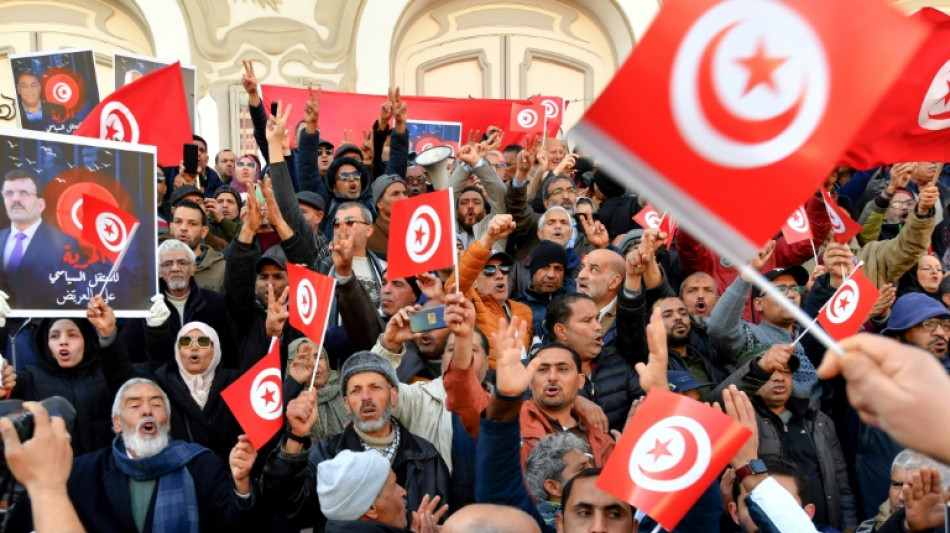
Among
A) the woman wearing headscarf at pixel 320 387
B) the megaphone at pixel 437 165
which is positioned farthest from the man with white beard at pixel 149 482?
the megaphone at pixel 437 165

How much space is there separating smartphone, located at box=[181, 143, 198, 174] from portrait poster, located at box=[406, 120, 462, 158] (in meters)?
2.30

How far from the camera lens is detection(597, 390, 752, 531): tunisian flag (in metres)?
3.45

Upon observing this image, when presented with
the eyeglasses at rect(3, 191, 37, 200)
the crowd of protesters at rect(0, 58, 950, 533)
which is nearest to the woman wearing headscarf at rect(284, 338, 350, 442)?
the crowd of protesters at rect(0, 58, 950, 533)

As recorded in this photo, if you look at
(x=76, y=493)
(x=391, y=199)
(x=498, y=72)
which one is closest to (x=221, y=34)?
(x=498, y=72)

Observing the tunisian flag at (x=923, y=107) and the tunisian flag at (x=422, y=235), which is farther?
the tunisian flag at (x=923, y=107)

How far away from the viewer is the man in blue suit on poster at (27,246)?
5395 mm

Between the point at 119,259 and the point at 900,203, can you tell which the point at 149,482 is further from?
the point at 900,203

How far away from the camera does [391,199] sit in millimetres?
7352

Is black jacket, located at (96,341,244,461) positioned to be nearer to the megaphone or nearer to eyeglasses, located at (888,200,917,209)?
the megaphone

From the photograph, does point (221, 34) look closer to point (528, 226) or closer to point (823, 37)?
→ point (528, 226)

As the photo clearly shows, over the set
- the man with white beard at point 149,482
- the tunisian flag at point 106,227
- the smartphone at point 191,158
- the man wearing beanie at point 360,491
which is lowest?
the man with white beard at point 149,482

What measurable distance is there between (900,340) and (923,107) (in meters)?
1.13

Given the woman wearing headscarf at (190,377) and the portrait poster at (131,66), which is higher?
the portrait poster at (131,66)

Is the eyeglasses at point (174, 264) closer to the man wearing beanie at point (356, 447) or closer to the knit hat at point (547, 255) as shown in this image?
the man wearing beanie at point (356, 447)
